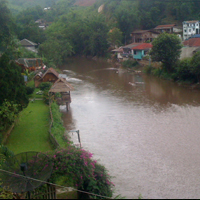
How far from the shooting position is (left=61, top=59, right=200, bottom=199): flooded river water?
10.6 metres

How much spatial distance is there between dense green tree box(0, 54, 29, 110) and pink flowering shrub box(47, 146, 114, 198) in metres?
5.66

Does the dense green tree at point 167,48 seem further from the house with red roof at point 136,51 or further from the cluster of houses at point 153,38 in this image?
the house with red roof at point 136,51

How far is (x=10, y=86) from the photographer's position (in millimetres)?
13602

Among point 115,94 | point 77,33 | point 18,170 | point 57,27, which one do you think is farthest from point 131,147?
point 57,27

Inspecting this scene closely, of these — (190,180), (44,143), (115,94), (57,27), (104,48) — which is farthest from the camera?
(57,27)

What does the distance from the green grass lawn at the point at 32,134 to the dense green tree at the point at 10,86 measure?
862 millimetres

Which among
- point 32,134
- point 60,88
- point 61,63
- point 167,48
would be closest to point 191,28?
point 167,48

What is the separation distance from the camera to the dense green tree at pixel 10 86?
13.1m

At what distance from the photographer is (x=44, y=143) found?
12.9 m

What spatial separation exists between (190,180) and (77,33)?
171ft

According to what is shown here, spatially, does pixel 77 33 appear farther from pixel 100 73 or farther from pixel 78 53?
pixel 100 73

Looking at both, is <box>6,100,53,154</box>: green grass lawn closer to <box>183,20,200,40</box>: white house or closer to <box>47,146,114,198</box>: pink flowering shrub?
<box>47,146,114,198</box>: pink flowering shrub

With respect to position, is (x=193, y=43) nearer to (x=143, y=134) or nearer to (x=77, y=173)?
(x=143, y=134)

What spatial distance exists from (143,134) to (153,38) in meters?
36.4
